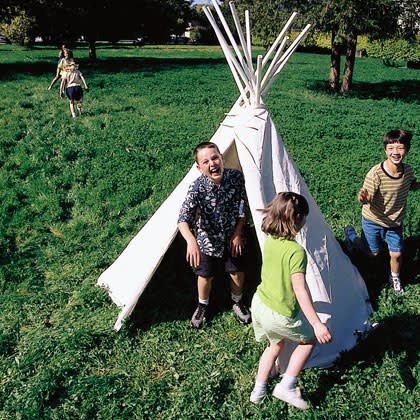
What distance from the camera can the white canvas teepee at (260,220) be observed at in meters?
A: 4.47

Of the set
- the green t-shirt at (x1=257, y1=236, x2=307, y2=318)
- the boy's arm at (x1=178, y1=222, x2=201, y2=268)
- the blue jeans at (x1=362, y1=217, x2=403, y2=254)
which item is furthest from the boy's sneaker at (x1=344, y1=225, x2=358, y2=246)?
the green t-shirt at (x1=257, y1=236, x2=307, y2=318)

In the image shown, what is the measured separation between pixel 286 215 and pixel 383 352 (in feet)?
5.93

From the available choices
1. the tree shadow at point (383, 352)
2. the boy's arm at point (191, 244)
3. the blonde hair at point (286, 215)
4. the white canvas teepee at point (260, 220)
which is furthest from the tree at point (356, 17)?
the blonde hair at point (286, 215)

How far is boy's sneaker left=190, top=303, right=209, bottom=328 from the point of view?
4.89m

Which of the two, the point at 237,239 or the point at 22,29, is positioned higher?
the point at 22,29

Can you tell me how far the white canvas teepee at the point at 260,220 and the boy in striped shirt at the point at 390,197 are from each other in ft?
1.58

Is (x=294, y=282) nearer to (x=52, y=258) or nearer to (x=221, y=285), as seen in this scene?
(x=221, y=285)

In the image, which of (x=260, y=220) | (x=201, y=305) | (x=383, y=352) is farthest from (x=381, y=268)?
(x=201, y=305)

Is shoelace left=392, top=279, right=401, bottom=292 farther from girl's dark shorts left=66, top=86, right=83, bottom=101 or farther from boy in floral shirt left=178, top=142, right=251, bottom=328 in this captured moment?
girl's dark shorts left=66, top=86, right=83, bottom=101

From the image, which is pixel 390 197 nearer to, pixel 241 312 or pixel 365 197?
pixel 365 197

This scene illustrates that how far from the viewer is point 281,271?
3.53 meters

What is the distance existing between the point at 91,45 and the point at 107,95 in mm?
16845

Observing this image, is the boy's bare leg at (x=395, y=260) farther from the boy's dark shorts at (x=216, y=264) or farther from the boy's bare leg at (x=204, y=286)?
the boy's bare leg at (x=204, y=286)

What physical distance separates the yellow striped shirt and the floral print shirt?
4.54 feet
